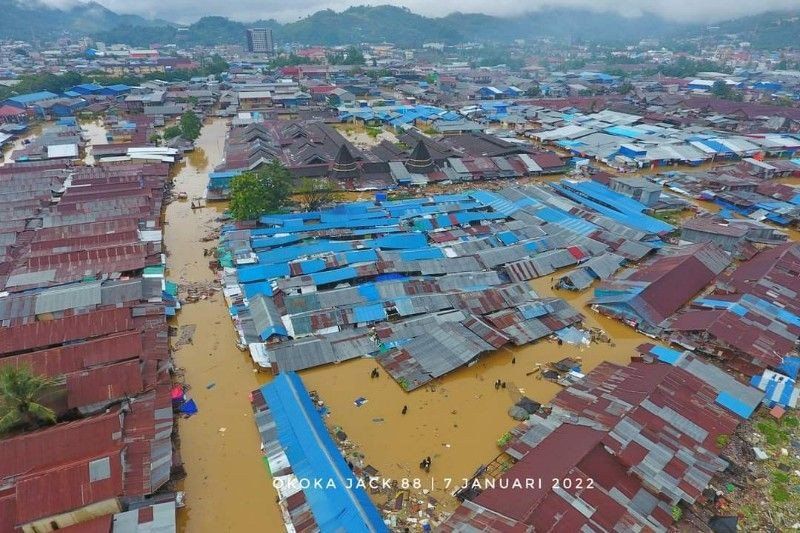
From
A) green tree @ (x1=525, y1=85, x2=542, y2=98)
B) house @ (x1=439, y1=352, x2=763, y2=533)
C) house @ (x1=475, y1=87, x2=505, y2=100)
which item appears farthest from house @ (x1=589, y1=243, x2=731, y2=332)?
house @ (x1=475, y1=87, x2=505, y2=100)

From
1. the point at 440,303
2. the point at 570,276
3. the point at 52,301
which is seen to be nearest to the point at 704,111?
the point at 570,276

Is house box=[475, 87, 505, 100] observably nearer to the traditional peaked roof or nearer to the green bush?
the traditional peaked roof

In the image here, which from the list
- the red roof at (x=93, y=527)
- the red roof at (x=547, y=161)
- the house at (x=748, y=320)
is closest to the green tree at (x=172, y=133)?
the red roof at (x=547, y=161)

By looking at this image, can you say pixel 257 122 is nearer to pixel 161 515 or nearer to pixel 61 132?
pixel 61 132

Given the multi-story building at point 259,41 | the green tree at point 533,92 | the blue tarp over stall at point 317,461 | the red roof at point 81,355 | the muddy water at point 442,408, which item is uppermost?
the multi-story building at point 259,41

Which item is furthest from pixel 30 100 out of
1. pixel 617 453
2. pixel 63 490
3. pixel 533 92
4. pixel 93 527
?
pixel 617 453

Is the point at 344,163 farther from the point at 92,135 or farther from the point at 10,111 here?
the point at 10,111

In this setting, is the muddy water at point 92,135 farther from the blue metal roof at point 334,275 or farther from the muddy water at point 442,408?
the muddy water at point 442,408
